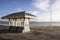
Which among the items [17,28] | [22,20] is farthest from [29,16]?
[17,28]

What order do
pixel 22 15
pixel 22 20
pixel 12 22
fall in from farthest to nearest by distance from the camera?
pixel 12 22
pixel 22 20
pixel 22 15

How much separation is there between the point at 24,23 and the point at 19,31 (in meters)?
1.37

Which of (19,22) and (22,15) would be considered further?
(19,22)

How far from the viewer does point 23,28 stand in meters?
19.4

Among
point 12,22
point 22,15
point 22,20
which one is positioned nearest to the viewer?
point 22,15

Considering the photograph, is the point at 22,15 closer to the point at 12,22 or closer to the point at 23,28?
the point at 23,28

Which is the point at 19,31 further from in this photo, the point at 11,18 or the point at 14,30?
the point at 11,18

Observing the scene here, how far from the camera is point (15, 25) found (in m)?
20.7

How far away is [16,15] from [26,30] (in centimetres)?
292

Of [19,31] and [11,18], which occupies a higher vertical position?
[11,18]

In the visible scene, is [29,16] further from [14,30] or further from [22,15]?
[14,30]

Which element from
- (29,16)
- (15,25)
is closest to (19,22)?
(15,25)

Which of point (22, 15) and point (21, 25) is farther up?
point (22, 15)

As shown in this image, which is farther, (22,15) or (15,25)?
(15,25)
